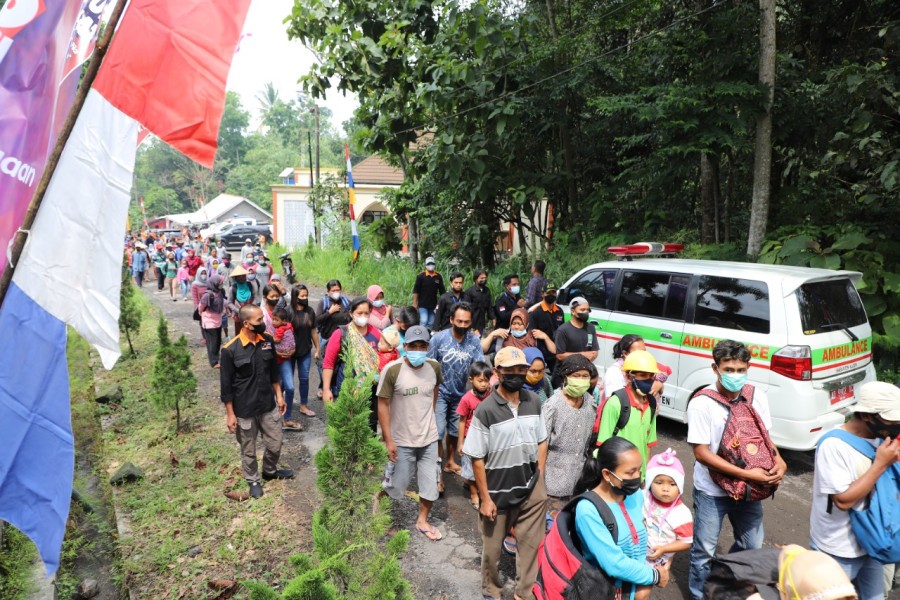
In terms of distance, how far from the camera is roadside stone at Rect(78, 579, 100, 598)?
163 inches

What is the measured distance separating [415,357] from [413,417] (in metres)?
0.49

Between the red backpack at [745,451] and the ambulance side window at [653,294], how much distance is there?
2.94 m

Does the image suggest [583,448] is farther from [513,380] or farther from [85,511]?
[85,511]

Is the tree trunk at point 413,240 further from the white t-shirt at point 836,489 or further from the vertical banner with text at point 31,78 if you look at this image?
the vertical banner with text at point 31,78

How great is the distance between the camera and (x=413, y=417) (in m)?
4.70

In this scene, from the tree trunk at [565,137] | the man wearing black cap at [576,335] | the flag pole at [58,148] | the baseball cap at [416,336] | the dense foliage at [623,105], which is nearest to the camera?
the flag pole at [58,148]

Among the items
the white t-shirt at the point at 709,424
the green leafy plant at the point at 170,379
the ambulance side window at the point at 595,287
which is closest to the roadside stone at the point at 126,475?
the green leafy plant at the point at 170,379

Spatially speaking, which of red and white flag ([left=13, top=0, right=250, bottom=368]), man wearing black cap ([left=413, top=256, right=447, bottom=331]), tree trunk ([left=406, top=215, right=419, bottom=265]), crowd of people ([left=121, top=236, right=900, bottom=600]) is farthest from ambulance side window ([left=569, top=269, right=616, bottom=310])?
tree trunk ([left=406, top=215, right=419, bottom=265])

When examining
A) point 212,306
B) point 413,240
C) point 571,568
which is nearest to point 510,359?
point 571,568

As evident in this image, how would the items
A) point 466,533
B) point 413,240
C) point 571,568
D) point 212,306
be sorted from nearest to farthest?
point 571,568 → point 466,533 → point 212,306 → point 413,240

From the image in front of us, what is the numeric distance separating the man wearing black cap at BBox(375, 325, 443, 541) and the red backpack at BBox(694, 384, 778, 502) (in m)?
2.20

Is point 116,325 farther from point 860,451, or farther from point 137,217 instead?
point 137,217

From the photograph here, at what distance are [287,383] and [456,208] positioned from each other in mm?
9801

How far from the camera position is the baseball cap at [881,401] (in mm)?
2801
